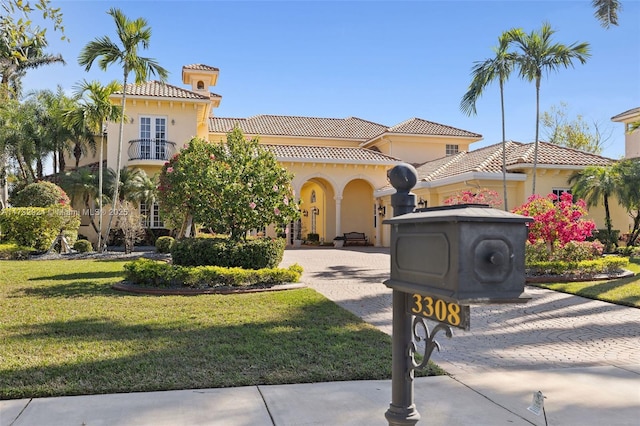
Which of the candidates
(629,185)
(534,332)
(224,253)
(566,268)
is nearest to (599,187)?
(629,185)

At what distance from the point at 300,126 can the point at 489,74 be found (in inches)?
659

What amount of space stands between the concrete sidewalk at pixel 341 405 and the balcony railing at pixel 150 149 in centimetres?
2376

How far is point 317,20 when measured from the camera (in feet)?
41.8

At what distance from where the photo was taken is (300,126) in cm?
3606

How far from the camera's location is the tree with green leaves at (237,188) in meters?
12.7

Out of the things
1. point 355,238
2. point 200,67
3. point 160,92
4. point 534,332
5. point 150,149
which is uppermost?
point 200,67

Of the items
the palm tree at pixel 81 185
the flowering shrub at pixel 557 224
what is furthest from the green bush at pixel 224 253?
the palm tree at pixel 81 185

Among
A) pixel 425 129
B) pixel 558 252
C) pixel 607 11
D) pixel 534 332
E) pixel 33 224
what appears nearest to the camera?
pixel 534 332

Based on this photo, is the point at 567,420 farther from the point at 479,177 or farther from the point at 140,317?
the point at 479,177

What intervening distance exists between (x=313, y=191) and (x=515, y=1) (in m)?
24.3

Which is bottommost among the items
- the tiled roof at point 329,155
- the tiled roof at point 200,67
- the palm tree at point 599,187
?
the palm tree at point 599,187

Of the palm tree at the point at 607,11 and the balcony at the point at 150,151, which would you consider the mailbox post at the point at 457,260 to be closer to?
the palm tree at the point at 607,11

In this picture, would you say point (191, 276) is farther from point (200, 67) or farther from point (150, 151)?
point (200, 67)

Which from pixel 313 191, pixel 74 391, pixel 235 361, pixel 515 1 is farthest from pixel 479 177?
pixel 74 391
